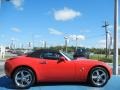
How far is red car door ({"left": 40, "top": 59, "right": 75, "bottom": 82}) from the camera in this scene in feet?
32.5

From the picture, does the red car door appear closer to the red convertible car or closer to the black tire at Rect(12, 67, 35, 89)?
the red convertible car

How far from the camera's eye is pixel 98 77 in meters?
9.97

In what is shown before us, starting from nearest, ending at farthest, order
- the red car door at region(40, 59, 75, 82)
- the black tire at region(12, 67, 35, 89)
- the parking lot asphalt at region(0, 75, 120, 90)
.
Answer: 1. the parking lot asphalt at region(0, 75, 120, 90)
2. the black tire at region(12, 67, 35, 89)
3. the red car door at region(40, 59, 75, 82)

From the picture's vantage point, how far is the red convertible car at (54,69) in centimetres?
977

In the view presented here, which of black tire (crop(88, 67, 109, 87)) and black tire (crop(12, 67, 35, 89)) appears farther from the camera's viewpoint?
black tire (crop(88, 67, 109, 87))

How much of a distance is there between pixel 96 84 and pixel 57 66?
1230 millimetres

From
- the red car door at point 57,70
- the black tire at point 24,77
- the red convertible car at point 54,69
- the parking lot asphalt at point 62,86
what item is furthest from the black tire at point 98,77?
the black tire at point 24,77

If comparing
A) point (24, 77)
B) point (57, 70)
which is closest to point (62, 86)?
point (57, 70)

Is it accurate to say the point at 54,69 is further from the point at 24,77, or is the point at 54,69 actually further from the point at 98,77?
the point at 98,77

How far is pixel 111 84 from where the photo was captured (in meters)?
10.1

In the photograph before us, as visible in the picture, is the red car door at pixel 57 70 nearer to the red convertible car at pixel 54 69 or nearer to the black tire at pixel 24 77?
the red convertible car at pixel 54 69

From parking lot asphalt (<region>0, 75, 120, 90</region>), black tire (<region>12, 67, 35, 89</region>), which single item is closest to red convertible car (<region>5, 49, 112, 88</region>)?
black tire (<region>12, 67, 35, 89</region>)

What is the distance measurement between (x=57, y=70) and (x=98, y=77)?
3.94 ft

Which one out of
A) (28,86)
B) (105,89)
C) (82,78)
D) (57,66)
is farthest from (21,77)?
(105,89)
